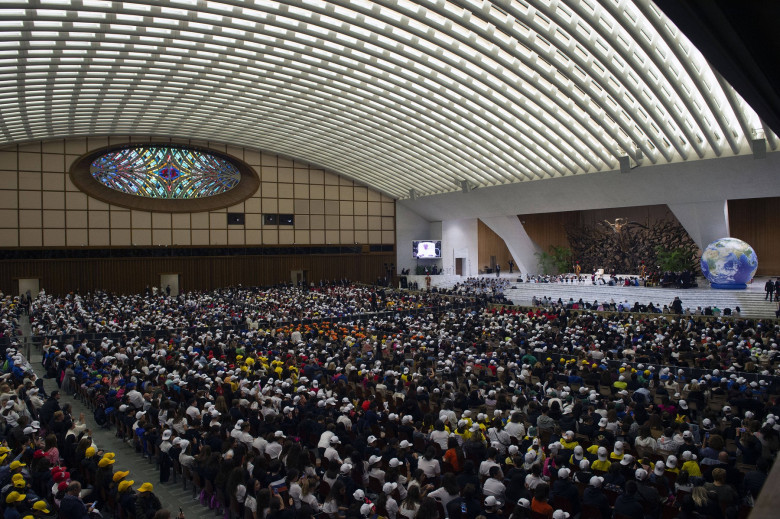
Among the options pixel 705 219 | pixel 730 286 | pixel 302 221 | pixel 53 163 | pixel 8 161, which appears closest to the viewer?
pixel 730 286

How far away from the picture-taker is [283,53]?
2462 cm

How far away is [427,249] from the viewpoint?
47.5 meters

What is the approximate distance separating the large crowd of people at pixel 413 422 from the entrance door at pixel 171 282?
67.5 feet

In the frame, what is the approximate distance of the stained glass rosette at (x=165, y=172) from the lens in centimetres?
3847

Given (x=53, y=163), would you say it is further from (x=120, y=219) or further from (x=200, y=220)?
(x=200, y=220)

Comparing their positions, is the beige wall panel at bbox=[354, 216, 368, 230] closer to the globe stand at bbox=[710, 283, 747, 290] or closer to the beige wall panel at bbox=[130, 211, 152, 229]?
the beige wall panel at bbox=[130, 211, 152, 229]

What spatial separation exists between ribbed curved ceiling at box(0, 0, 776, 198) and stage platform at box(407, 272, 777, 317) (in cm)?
749

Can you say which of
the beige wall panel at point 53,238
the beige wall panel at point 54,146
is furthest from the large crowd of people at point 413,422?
the beige wall panel at point 54,146

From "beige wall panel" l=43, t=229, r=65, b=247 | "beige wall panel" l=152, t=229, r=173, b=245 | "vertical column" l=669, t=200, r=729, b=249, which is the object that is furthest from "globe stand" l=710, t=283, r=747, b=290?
Result: "beige wall panel" l=43, t=229, r=65, b=247

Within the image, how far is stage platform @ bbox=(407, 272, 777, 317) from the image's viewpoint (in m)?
26.7

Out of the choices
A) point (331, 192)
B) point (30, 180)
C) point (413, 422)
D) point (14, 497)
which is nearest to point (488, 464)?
point (413, 422)

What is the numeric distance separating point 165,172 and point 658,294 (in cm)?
3325

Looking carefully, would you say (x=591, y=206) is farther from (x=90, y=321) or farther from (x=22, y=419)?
(x=22, y=419)

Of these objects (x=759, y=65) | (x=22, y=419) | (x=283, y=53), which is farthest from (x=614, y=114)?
(x=22, y=419)
